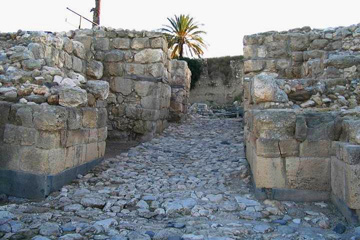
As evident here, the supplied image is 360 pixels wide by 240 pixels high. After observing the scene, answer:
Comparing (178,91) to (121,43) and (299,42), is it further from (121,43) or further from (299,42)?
(299,42)

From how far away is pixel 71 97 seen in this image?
4.50 m

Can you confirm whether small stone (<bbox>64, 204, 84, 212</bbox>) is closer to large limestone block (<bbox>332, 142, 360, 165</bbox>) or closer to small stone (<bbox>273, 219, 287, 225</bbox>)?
small stone (<bbox>273, 219, 287, 225</bbox>)

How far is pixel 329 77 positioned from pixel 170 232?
12.2 feet

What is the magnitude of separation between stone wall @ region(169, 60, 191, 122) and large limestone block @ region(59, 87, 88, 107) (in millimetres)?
5468

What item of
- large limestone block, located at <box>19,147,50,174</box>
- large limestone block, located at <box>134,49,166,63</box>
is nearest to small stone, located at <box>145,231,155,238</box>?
large limestone block, located at <box>19,147,50,174</box>

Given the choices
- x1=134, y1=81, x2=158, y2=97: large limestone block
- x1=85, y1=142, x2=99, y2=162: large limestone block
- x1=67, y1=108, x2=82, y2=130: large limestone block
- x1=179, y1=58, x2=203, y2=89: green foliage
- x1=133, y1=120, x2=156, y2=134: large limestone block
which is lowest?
x1=85, y1=142, x2=99, y2=162: large limestone block

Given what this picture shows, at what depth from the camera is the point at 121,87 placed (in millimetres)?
8031

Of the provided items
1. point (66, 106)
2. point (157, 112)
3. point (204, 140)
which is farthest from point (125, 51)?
point (66, 106)

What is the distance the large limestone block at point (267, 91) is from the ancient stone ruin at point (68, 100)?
2439 mm

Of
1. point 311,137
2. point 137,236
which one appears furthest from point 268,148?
point 137,236

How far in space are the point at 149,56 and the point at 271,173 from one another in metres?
4.92

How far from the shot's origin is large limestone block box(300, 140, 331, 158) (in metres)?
3.81

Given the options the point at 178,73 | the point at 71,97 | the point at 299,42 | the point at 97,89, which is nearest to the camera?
the point at 71,97

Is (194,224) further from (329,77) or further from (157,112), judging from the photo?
(157,112)
